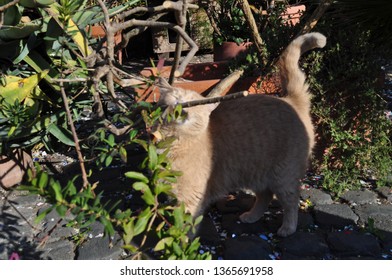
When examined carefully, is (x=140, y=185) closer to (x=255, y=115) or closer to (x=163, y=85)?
(x=163, y=85)

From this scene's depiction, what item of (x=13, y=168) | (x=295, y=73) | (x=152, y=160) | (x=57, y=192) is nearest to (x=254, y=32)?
(x=295, y=73)

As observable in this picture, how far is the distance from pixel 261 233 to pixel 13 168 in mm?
1911


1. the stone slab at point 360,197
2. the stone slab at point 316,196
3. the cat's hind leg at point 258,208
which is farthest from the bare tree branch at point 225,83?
the stone slab at point 360,197

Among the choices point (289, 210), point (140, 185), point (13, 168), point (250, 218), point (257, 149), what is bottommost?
point (250, 218)

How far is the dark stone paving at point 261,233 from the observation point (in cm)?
260

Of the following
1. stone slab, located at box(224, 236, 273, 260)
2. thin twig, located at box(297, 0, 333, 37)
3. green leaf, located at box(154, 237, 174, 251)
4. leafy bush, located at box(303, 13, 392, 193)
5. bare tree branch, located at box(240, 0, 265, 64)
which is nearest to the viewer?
green leaf, located at box(154, 237, 174, 251)

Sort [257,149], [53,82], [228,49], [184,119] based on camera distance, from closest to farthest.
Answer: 1. [184,119]
2. [53,82]
3. [257,149]
4. [228,49]

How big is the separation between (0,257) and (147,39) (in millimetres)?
5589

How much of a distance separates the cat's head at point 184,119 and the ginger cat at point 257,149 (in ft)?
0.32

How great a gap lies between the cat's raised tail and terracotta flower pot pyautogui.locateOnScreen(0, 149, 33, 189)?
2046 millimetres

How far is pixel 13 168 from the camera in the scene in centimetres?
335

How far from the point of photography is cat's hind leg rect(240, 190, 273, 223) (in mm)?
2908

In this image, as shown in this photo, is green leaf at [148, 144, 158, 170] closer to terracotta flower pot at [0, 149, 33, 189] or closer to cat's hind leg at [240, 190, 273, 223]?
cat's hind leg at [240, 190, 273, 223]

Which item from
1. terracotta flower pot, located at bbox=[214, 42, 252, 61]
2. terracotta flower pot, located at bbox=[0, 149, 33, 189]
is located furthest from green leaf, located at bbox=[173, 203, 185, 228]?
terracotta flower pot, located at bbox=[214, 42, 252, 61]
